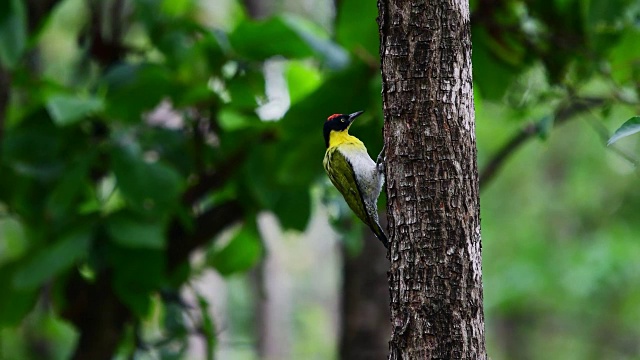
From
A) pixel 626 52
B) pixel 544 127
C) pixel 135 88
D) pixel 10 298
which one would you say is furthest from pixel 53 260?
pixel 626 52

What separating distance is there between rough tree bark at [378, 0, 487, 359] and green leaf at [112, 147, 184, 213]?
1.90m

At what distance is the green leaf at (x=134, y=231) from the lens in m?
3.81

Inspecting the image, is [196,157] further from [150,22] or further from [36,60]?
[36,60]

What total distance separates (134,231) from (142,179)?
0.26 meters

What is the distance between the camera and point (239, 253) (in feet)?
15.4

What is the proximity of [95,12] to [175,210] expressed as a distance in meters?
1.42

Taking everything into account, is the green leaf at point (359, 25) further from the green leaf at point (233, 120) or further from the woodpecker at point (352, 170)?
the green leaf at point (233, 120)

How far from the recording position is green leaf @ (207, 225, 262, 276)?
15.2ft

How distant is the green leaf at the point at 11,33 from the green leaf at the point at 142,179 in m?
0.64

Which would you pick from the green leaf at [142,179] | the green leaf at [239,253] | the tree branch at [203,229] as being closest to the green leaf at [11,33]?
the green leaf at [142,179]

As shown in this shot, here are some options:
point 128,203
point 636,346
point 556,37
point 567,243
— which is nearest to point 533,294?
point 567,243

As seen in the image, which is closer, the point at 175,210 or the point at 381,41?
the point at 381,41

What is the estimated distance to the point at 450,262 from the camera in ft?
6.54

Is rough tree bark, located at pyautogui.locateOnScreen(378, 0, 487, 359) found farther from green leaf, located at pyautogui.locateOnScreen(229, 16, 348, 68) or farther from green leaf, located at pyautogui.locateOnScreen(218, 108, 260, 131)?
green leaf, located at pyautogui.locateOnScreen(218, 108, 260, 131)
